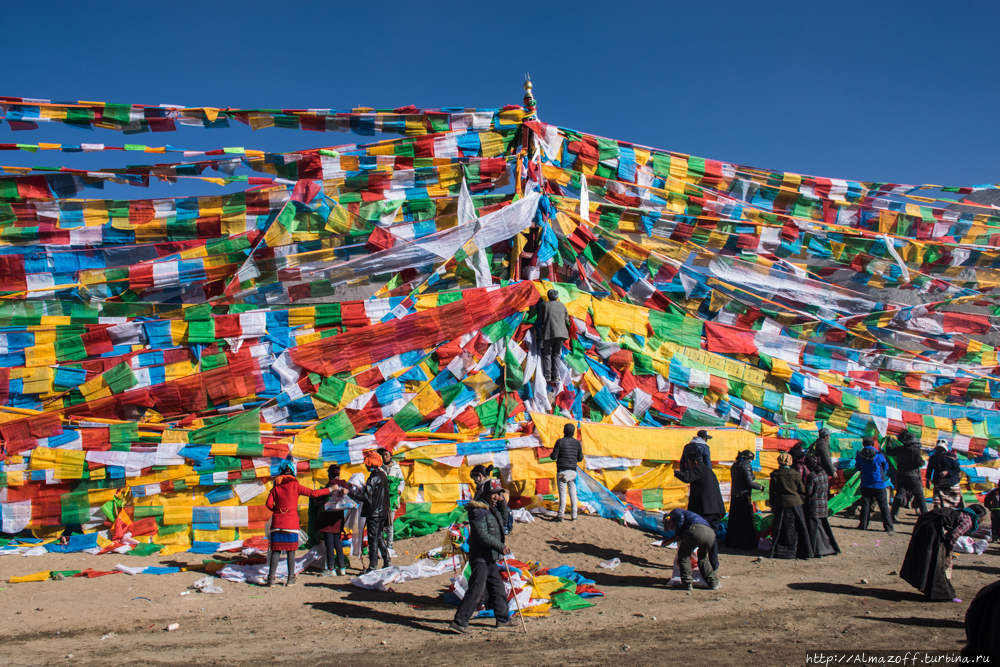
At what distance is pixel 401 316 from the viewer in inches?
495

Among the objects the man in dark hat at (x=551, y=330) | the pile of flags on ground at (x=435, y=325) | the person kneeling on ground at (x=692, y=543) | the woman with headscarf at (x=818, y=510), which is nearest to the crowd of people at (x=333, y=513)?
the pile of flags on ground at (x=435, y=325)

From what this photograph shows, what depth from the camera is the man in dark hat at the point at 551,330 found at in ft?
41.4

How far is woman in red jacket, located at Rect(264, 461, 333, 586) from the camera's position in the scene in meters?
8.68

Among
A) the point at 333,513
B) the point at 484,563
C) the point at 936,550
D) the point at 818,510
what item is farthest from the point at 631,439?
the point at 484,563

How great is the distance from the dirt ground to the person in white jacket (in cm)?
102

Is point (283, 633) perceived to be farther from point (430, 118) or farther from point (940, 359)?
point (940, 359)

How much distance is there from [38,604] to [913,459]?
39.8 feet

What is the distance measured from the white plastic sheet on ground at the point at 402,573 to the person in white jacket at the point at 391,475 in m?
0.56

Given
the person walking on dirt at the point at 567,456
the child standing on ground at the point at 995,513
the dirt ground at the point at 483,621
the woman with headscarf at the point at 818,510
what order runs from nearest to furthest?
the dirt ground at the point at 483,621 → the woman with headscarf at the point at 818,510 → the person walking on dirt at the point at 567,456 → the child standing on ground at the point at 995,513

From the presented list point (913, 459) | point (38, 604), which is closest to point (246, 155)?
point (38, 604)

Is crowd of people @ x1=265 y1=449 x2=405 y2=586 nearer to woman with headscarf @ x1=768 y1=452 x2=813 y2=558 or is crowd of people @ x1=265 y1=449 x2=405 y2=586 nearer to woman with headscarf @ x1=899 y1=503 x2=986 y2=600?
woman with headscarf @ x1=768 y1=452 x2=813 y2=558

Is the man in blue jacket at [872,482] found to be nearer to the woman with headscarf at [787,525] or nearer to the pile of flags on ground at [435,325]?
the pile of flags on ground at [435,325]

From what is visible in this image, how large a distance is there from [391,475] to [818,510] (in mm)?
5870

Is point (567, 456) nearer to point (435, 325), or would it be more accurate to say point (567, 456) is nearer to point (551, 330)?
point (551, 330)
